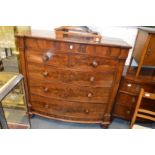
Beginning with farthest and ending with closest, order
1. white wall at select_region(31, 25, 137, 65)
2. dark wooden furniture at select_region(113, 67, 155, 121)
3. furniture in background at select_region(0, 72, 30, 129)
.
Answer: white wall at select_region(31, 25, 137, 65)
dark wooden furniture at select_region(113, 67, 155, 121)
furniture in background at select_region(0, 72, 30, 129)

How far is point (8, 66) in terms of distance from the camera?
1965 millimetres

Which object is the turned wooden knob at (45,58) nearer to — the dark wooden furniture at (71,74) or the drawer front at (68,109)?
the dark wooden furniture at (71,74)

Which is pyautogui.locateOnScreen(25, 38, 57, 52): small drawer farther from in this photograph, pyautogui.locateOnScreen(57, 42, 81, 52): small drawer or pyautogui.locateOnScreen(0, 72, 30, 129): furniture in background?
pyautogui.locateOnScreen(0, 72, 30, 129): furniture in background

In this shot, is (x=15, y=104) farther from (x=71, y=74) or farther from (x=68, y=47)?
(x=68, y=47)

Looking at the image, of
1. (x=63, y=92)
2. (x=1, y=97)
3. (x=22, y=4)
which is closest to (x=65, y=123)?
(x=63, y=92)

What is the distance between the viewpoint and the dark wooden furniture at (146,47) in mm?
1538

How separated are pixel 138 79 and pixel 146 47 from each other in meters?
0.37

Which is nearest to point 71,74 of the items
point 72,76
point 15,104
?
point 72,76

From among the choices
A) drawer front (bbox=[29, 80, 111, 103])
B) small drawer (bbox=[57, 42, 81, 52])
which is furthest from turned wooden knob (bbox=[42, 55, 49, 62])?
drawer front (bbox=[29, 80, 111, 103])

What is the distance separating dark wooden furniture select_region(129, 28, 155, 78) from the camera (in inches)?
60.5

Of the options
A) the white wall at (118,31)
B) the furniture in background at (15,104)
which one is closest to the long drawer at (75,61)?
the furniture in background at (15,104)

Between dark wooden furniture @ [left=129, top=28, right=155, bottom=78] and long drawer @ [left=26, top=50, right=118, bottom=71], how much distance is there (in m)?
0.34

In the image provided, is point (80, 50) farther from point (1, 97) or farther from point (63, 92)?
point (1, 97)

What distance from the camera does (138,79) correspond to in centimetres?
173
